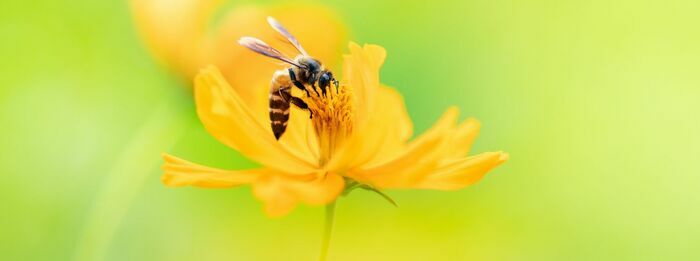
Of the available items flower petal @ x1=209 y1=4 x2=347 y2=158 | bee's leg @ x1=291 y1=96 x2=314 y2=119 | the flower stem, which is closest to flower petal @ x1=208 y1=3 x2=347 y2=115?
flower petal @ x1=209 y1=4 x2=347 y2=158

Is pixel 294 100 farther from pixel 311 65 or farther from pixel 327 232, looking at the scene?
pixel 327 232

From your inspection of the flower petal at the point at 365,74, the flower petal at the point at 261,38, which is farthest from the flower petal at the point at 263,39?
the flower petal at the point at 365,74

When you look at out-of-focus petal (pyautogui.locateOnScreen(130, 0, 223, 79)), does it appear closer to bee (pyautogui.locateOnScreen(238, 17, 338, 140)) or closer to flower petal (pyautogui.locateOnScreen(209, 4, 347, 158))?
flower petal (pyautogui.locateOnScreen(209, 4, 347, 158))

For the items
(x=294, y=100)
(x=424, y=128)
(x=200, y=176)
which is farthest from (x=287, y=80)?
(x=424, y=128)

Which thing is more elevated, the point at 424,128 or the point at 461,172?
the point at 424,128

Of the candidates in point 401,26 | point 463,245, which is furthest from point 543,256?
point 401,26

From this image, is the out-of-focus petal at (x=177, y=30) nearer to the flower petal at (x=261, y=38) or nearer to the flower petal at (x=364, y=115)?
the flower petal at (x=261, y=38)
